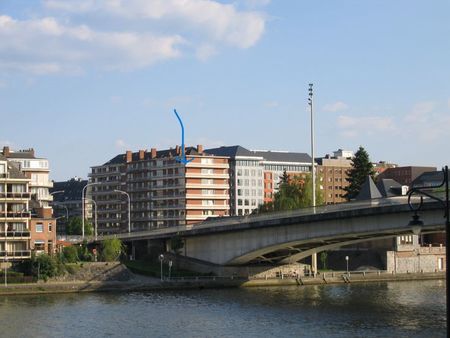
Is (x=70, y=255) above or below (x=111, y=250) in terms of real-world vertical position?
below

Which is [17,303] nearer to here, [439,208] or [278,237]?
[278,237]

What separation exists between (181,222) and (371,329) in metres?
131

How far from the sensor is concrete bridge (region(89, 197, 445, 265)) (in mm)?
89000

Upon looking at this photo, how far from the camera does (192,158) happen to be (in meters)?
197

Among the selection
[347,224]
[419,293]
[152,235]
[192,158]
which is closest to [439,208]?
[347,224]

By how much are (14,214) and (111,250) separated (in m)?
14.2

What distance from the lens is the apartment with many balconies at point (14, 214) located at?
111 metres

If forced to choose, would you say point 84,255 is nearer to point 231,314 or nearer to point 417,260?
point 231,314

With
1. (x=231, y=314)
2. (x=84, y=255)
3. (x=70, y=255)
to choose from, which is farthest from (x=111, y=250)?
(x=231, y=314)

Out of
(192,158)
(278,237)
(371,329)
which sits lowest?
(371,329)

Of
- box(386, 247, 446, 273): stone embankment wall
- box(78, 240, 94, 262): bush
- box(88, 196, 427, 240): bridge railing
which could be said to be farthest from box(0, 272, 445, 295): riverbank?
box(78, 240, 94, 262): bush

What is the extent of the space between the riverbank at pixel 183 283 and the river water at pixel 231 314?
2.57m

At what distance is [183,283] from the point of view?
352 ft

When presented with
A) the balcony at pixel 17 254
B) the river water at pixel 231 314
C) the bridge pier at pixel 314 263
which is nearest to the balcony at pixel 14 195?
the balcony at pixel 17 254
